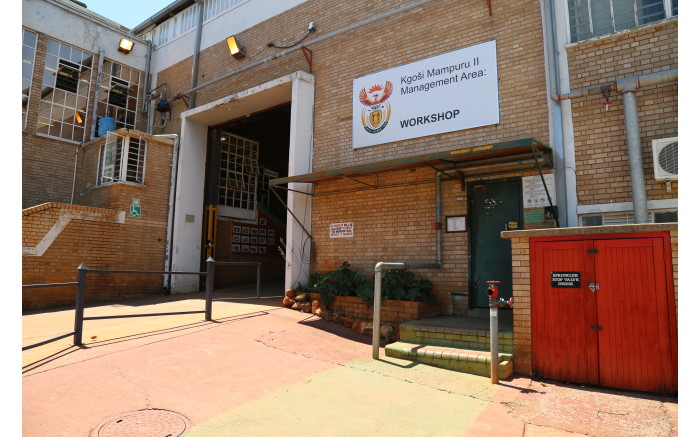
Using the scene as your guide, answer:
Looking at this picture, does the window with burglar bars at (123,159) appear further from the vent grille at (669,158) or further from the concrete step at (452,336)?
the vent grille at (669,158)

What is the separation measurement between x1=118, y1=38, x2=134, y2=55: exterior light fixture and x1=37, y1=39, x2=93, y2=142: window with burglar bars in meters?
1.01

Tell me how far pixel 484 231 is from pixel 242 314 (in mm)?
4654


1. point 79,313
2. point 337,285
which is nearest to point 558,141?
point 337,285

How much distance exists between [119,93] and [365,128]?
9.97m

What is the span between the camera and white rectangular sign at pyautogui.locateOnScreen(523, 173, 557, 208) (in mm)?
6980

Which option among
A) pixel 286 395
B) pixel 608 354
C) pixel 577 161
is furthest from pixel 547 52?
Result: pixel 286 395

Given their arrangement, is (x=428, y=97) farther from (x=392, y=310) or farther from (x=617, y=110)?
(x=392, y=310)

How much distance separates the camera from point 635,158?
20.5 feet

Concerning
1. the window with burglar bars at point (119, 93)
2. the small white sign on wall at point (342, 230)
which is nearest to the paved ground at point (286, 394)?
the small white sign on wall at point (342, 230)

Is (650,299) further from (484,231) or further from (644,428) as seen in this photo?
(484,231)

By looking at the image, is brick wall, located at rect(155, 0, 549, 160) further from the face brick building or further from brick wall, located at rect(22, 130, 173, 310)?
brick wall, located at rect(22, 130, 173, 310)

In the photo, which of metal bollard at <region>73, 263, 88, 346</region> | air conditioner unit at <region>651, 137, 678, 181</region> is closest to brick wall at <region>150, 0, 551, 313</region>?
air conditioner unit at <region>651, 137, 678, 181</region>

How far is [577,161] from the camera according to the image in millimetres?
6891

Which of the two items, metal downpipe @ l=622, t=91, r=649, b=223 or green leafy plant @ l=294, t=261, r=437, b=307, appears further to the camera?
green leafy plant @ l=294, t=261, r=437, b=307
